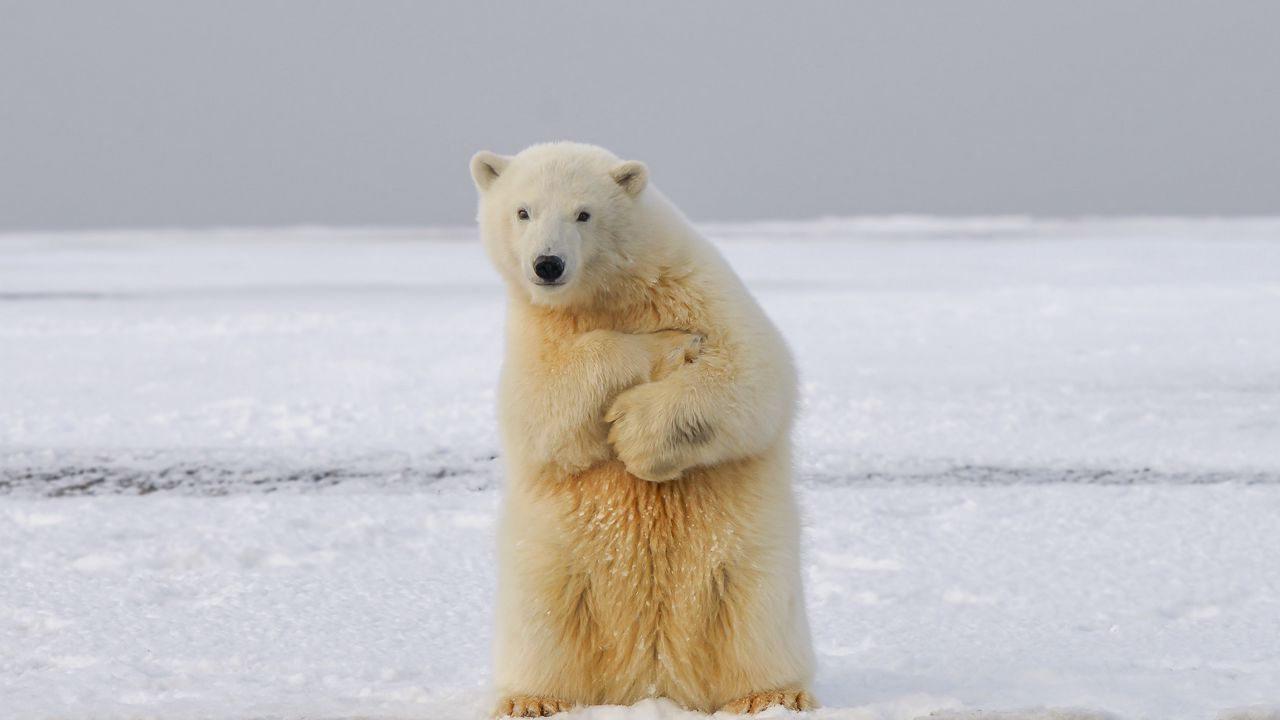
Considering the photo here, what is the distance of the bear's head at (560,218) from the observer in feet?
8.34

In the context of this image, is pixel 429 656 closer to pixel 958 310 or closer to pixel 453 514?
pixel 453 514

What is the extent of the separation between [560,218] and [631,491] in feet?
1.77

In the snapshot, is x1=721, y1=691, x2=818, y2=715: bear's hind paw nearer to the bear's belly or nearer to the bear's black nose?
the bear's belly

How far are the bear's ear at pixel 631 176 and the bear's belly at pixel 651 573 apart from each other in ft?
1.76

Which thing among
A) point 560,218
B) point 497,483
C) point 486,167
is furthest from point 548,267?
point 497,483

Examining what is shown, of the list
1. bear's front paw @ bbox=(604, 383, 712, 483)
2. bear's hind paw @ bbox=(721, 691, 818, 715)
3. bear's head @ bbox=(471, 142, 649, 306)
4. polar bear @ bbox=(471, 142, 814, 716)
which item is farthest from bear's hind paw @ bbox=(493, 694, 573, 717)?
bear's head @ bbox=(471, 142, 649, 306)

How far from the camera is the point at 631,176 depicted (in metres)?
2.69

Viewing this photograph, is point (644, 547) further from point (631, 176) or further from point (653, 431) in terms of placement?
point (631, 176)

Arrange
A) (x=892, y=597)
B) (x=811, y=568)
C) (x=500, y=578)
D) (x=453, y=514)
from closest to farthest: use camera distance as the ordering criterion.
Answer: (x=500, y=578)
(x=892, y=597)
(x=811, y=568)
(x=453, y=514)

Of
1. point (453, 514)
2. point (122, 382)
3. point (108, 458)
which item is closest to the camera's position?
point (453, 514)

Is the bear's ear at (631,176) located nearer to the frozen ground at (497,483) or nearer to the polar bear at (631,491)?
the polar bear at (631,491)

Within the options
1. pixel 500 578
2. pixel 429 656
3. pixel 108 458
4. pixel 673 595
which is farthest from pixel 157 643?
pixel 108 458

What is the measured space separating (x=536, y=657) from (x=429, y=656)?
726 mm

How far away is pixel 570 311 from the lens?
2666 millimetres
